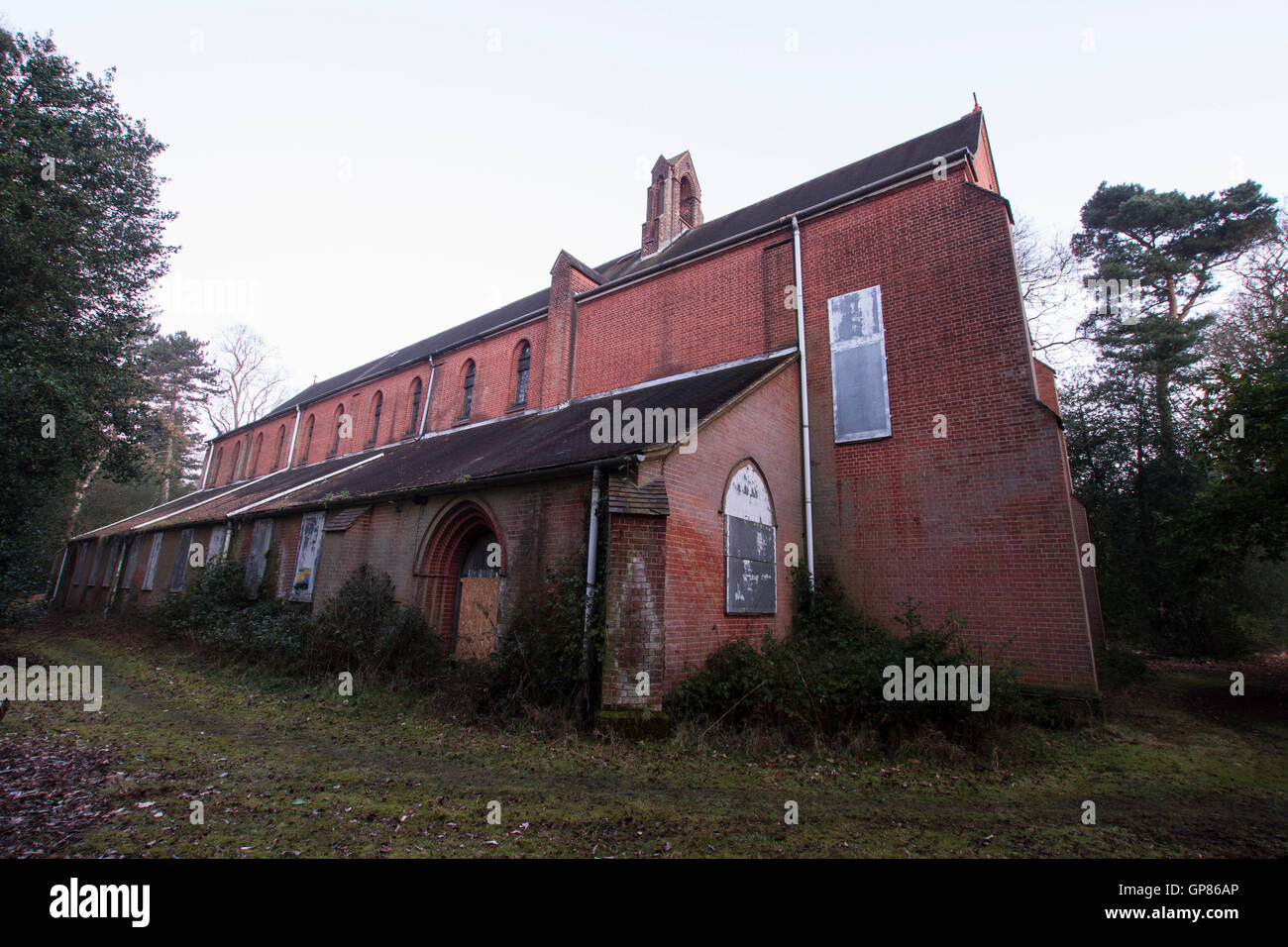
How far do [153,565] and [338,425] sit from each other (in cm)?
864

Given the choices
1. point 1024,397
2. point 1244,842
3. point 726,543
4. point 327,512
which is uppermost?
point 1024,397

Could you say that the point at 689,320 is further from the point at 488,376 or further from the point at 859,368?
the point at 488,376

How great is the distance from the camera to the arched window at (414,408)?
22141 mm

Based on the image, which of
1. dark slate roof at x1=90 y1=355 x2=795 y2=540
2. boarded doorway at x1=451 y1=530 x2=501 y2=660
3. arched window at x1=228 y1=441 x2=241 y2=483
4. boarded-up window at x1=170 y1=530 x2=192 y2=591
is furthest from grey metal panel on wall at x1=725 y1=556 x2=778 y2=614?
arched window at x1=228 y1=441 x2=241 y2=483

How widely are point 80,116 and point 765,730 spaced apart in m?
20.6

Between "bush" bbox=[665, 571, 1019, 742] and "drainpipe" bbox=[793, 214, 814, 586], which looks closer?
"bush" bbox=[665, 571, 1019, 742]

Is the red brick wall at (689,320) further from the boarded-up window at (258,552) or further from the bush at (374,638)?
the boarded-up window at (258,552)

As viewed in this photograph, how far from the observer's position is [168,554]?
20.9 metres

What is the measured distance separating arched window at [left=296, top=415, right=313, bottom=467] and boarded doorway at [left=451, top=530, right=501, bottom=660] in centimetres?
2077

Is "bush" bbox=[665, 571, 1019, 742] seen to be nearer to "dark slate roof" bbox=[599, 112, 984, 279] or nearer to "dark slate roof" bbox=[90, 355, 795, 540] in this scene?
"dark slate roof" bbox=[90, 355, 795, 540]

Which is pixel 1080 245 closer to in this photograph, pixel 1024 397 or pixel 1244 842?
pixel 1024 397

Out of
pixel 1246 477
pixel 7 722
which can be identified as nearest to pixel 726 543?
pixel 1246 477

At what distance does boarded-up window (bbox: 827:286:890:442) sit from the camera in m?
11.0

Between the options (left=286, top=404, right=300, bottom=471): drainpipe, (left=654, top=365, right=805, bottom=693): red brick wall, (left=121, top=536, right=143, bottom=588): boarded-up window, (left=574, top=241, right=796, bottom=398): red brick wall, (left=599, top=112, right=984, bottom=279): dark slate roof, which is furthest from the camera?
(left=286, top=404, right=300, bottom=471): drainpipe
